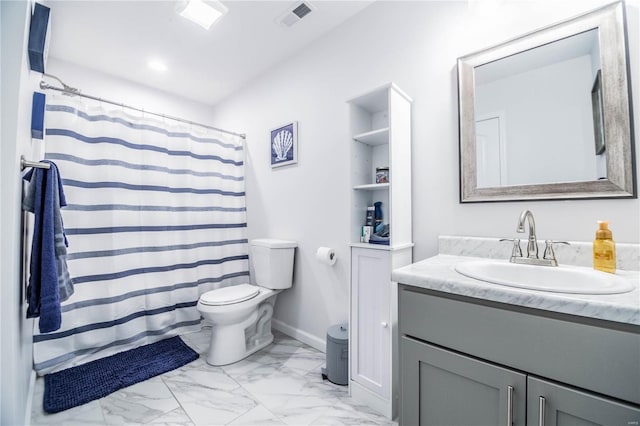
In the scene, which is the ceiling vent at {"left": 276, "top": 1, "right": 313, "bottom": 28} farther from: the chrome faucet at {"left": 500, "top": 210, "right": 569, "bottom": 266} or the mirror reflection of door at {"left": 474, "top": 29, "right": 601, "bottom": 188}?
the chrome faucet at {"left": 500, "top": 210, "right": 569, "bottom": 266}

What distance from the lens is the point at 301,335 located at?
221 cm

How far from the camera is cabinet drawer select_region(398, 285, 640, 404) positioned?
0.65 metres

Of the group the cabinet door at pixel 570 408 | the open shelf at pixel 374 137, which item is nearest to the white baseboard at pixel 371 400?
the cabinet door at pixel 570 408

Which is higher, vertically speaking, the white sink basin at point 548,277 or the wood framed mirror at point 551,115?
the wood framed mirror at point 551,115

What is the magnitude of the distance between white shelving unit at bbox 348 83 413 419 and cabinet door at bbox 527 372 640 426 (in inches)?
25.6

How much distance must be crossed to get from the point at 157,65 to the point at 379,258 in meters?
2.53

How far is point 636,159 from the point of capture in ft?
3.33

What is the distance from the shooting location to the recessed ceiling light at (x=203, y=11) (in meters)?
1.64

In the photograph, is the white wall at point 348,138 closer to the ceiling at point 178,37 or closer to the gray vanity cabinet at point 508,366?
the ceiling at point 178,37

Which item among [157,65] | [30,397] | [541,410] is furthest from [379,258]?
[157,65]

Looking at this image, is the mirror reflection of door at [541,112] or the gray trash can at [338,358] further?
the gray trash can at [338,358]

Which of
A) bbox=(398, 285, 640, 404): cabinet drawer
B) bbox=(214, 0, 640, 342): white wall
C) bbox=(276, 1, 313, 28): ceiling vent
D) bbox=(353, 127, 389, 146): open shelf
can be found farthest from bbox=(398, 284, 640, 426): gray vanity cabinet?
bbox=(276, 1, 313, 28): ceiling vent

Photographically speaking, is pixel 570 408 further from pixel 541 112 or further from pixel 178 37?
pixel 178 37

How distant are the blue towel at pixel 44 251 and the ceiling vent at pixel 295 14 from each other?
1612mm
